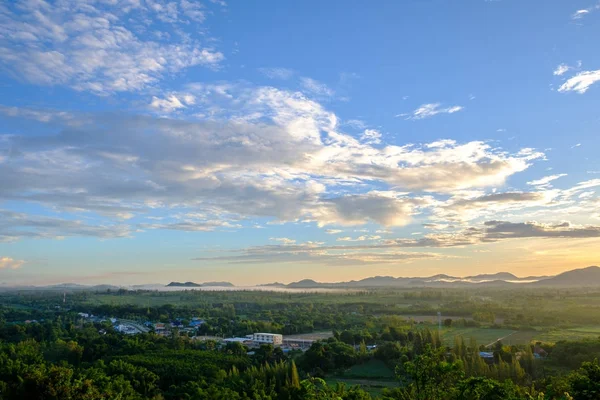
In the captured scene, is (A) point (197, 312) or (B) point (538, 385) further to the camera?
(A) point (197, 312)

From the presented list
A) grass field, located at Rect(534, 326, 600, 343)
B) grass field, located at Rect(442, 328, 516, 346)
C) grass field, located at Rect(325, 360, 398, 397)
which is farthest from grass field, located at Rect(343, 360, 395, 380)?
grass field, located at Rect(534, 326, 600, 343)

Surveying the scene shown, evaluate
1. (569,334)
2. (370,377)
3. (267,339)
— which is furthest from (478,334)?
(267,339)

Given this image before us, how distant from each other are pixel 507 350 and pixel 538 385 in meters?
14.6

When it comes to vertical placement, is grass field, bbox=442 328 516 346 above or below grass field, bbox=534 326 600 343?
below

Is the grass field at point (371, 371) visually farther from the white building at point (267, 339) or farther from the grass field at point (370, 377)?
the white building at point (267, 339)

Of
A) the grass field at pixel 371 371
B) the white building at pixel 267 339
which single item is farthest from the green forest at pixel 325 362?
the white building at pixel 267 339

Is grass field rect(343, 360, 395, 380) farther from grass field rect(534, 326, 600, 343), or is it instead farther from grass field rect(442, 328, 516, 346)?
grass field rect(534, 326, 600, 343)

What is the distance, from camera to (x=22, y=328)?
184ft

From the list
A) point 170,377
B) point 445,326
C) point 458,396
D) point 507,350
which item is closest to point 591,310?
point 445,326

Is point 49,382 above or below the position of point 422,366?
below

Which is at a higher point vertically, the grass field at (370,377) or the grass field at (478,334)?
the grass field at (478,334)

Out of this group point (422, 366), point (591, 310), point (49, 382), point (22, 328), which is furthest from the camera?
point (591, 310)

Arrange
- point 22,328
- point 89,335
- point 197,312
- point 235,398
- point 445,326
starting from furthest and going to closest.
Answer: point 197,312, point 445,326, point 22,328, point 89,335, point 235,398

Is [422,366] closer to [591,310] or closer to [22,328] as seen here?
[22,328]
